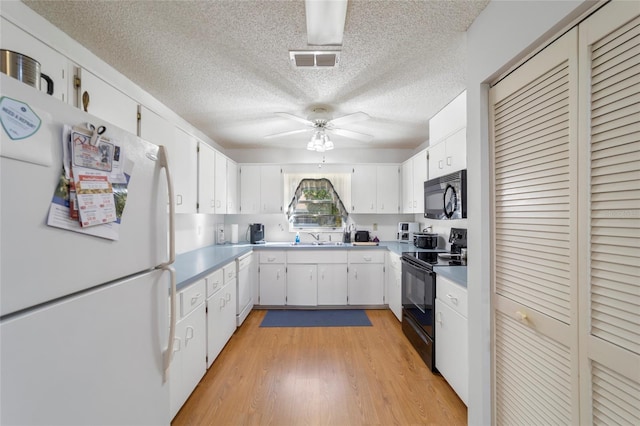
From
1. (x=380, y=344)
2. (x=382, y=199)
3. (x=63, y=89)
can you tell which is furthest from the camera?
(x=382, y=199)

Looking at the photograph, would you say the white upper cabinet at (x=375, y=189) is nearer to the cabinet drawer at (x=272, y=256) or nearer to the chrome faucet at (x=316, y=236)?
the chrome faucet at (x=316, y=236)

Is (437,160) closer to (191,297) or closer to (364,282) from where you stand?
(364,282)

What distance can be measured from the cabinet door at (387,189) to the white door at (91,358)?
3266 millimetres

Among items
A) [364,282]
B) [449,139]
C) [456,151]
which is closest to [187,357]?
[364,282]

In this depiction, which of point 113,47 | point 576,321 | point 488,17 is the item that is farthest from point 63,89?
point 576,321

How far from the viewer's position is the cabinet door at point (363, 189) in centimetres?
388

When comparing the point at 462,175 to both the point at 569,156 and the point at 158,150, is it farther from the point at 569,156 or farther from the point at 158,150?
the point at 158,150

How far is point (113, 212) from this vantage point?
30.9 inches

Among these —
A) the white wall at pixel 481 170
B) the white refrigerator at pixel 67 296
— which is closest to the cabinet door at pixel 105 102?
the white refrigerator at pixel 67 296

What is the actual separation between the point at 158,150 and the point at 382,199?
10.7 ft

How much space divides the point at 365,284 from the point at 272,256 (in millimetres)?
1361

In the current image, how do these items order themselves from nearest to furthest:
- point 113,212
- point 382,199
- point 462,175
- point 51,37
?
1. point 113,212
2. point 51,37
3. point 462,175
4. point 382,199

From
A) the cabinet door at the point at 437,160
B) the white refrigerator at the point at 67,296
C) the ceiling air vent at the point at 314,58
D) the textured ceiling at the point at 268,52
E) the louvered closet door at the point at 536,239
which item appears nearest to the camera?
the white refrigerator at the point at 67,296

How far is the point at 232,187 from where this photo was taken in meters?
3.59
